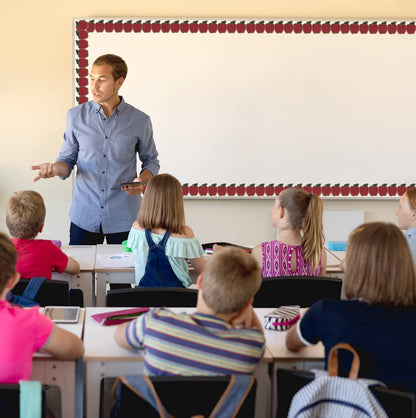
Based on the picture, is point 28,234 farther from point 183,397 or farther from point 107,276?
point 183,397

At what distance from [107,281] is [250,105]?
2.27m

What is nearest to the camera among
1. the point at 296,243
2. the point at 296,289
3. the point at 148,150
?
the point at 296,289

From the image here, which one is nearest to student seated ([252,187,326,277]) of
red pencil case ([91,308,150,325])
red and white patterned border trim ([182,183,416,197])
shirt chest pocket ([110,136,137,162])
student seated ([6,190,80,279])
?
red pencil case ([91,308,150,325])

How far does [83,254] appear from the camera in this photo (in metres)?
3.71

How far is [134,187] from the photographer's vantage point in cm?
390

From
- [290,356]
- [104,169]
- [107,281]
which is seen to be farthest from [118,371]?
[104,169]

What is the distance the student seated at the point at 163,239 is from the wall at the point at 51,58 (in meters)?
2.18

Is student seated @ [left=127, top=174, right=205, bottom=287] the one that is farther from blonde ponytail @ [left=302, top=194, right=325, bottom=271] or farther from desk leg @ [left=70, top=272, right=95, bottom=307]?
blonde ponytail @ [left=302, top=194, right=325, bottom=271]

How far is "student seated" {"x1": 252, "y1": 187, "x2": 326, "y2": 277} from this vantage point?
3.21m

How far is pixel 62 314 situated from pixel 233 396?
35.3 inches

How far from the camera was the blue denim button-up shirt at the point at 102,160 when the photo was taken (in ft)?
13.4

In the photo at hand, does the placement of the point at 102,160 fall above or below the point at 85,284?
above

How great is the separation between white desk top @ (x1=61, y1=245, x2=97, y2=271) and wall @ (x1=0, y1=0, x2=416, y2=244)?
4.75 ft

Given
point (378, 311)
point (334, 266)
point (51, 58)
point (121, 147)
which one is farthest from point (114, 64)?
point (378, 311)
